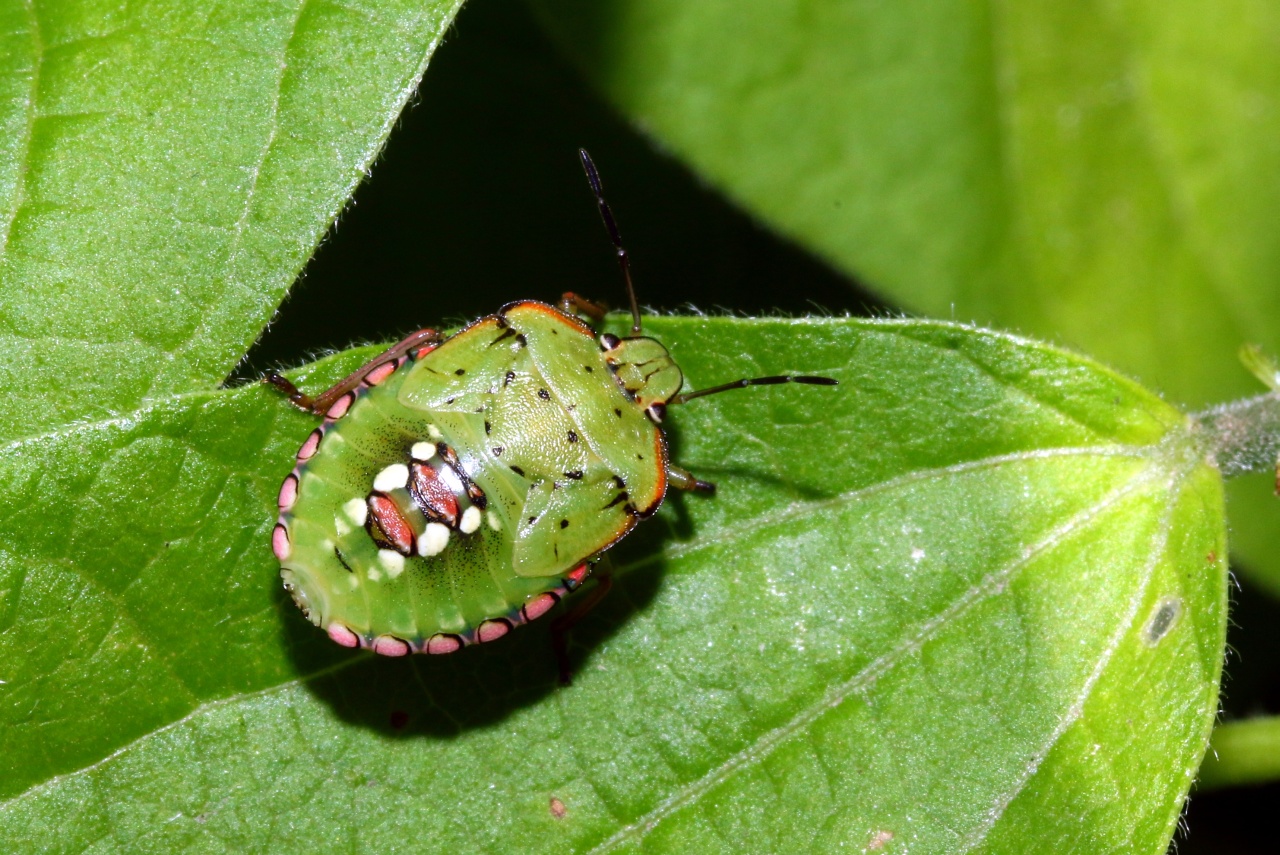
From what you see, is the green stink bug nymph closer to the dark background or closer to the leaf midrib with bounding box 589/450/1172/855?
the leaf midrib with bounding box 589/450/1172/855

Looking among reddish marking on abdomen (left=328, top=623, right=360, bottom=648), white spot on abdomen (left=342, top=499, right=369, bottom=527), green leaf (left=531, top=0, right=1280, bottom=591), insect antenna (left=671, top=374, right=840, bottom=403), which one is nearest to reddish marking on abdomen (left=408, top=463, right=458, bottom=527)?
white spot on abdomen (left=342, top=499, right=369, bottom=527)

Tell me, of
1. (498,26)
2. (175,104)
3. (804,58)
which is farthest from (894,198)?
(175,104)

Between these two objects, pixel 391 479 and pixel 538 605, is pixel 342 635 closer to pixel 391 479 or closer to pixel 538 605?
pixel 391 479

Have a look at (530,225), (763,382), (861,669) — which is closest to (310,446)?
(763,382)

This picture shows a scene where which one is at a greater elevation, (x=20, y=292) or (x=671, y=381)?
(x=671, y=381)

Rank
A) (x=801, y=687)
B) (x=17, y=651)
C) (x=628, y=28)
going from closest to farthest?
(x=17, y=651)
(x=801, y=687)
(x=628, y=28)

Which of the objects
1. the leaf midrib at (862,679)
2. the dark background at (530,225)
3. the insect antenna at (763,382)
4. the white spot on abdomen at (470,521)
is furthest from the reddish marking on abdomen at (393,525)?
the dark background at (530,225)

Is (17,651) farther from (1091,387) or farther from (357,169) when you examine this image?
(1091,387)
